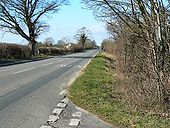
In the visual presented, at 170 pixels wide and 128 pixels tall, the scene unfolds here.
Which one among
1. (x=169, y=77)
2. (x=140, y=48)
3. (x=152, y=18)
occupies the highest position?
(x=152, y=18)

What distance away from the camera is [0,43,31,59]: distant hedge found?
42.7 metres

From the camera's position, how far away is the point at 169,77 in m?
10.5

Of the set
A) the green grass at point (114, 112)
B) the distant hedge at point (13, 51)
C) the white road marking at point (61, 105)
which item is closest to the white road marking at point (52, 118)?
the green grass at point (114, 112)

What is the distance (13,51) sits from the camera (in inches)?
1817

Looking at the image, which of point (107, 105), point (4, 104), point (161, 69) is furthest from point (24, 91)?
point (161, 69)

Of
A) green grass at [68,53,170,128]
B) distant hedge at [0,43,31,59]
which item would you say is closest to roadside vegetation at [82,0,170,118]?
green grass at [68,53,170,128]

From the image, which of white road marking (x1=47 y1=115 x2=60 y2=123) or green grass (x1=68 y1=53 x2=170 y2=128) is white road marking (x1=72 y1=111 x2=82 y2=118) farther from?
white road marking (x1=47 y1=115 x2=60 y2=123)

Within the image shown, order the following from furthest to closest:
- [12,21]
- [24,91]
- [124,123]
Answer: [12,21], [24,91], [124,123]

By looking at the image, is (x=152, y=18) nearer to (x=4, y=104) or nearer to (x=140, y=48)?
(x=140, y=48)

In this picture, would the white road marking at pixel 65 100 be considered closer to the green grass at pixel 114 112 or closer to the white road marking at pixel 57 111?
the green grass at pixel 114 112

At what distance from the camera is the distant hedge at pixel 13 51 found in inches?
1679

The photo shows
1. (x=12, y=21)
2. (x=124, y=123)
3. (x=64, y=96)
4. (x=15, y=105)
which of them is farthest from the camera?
(x=12, y=21)

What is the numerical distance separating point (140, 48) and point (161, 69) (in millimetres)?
2070

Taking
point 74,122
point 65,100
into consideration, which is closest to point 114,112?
point 74,122
